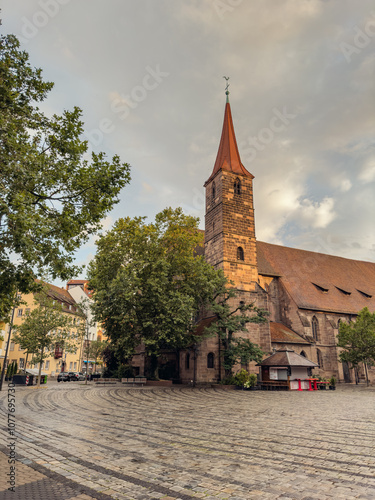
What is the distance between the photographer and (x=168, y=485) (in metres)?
4.51

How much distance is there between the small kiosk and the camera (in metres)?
25.1

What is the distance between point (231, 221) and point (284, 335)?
11.6m

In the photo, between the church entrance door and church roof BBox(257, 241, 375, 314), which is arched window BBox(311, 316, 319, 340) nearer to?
church roof BBox(257, 241, 375, 314)

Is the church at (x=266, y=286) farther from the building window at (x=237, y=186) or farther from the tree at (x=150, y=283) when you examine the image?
the tree at (x=150, y=283)

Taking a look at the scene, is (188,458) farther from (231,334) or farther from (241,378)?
(231,334)

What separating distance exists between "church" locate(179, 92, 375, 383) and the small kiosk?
115 inches

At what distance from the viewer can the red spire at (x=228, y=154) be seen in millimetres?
36116

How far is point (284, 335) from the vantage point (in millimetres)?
32562

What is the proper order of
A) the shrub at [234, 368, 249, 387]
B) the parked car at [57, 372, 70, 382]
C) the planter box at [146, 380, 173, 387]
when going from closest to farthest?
1. the shrub at [234, 368, 249, 387]
2. the planter box at [146, 380, 173, 387]
3. the parked car at [57, 372, 70, 382]

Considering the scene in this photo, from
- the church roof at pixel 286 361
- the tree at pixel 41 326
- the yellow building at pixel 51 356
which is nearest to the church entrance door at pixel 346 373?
the church roof at pixel 286 361

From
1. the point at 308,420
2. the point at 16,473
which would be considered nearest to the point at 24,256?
the point at 16,473

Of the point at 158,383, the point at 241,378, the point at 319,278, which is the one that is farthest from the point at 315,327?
the point at 158,383

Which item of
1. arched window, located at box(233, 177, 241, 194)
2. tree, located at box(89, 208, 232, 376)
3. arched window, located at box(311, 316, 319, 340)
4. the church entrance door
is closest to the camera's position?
tree, located at box(89, 208, 232, 376)

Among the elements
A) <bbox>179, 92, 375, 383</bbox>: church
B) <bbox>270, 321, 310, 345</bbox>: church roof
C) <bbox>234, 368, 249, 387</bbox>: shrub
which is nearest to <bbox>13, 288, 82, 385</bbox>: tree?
<bbox>179, 92, 375, 383</bbox>: church
